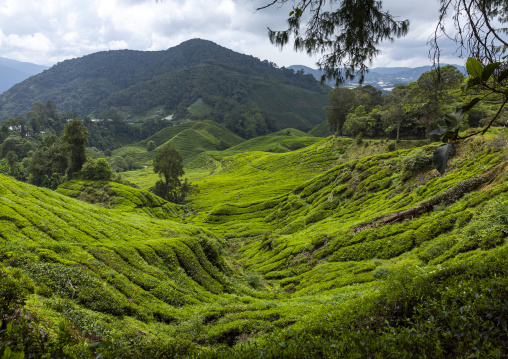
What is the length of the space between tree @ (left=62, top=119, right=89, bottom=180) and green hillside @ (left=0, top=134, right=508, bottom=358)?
38.6m

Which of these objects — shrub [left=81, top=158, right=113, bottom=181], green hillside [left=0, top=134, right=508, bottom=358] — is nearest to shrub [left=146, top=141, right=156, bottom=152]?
shrub [left=81, top=158, right=113, bottom=181]

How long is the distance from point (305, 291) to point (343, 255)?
202 inches

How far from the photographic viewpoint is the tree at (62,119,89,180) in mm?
52688

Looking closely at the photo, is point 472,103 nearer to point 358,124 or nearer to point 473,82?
point 473,82

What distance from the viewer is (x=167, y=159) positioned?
67688 mm

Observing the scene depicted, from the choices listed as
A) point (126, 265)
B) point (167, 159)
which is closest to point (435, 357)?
point (126, 265)

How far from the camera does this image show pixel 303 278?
2180cm

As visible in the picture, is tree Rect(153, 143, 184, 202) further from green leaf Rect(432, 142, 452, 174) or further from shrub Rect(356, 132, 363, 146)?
green leaf Rect(432, 142, 452, 174)

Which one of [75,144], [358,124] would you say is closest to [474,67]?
[75,144]

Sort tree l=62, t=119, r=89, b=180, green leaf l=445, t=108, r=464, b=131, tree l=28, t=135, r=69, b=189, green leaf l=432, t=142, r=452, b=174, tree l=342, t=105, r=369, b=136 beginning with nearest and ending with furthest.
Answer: green leaf l=445, t=108, r=464, b=131
green leaf l=432, t=142, r=452, b=174
tree l=62, t=119, r=89, b=180
tree l=28, t=135, r=69, b=189
tree l=342, t=105, r=369, b=136

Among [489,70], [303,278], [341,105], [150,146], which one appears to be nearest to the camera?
[489,70]

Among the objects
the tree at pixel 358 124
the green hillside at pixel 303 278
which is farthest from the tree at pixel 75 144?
the tree at pixel 358 124

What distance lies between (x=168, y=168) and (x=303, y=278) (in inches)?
2199

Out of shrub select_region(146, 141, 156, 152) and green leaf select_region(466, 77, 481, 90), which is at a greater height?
shrub select_region(146, 141, 156, 152)
